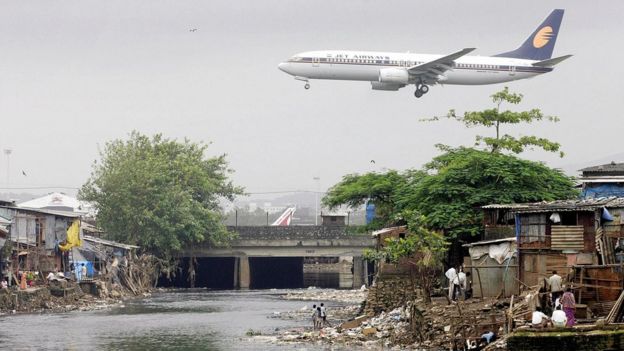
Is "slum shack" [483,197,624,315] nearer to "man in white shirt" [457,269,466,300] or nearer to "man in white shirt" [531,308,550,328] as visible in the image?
"man in white shirt" [457,269,466,300]

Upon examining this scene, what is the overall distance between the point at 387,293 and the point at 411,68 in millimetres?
30695

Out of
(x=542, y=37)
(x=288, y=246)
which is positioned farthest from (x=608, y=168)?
(x=542, y=37)

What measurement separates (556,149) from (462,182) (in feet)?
38.8

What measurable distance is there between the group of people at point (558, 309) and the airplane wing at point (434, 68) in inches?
1592

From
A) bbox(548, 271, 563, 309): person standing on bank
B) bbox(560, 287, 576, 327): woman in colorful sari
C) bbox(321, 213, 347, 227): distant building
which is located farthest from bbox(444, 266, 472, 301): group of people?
bbox(321, 213, 347, 227): distant building

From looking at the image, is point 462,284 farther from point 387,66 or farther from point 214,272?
point 214,272

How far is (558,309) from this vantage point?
101 ft

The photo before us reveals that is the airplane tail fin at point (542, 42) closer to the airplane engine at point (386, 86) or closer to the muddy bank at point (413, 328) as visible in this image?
the airplane engine at point (386, 86)

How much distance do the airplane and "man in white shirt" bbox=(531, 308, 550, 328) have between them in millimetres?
43663

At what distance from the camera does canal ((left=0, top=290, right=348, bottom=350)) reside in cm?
4094

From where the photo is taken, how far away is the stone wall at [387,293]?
4653cm

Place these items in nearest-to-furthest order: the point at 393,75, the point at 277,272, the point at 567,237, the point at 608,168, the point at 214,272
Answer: the point at 567,237, the point at 608,168, the point at 393,75, the point at 214,272, the point at 277,272

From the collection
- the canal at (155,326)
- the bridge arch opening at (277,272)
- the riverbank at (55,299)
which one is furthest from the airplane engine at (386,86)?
the bridge arch opening at (277,272)

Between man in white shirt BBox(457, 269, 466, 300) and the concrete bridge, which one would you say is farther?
the concrete bridge
